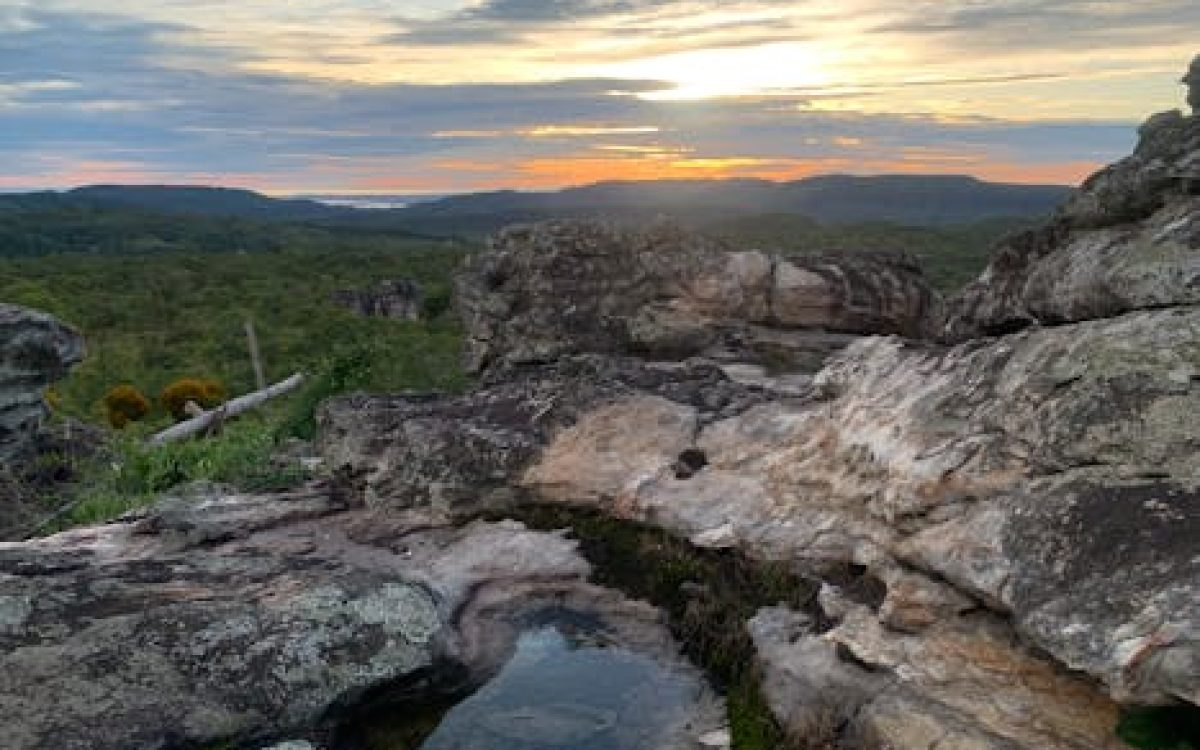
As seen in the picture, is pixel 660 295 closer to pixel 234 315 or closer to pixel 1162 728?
pixel 1162 728

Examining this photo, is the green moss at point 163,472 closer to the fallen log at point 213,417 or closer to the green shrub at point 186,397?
the fallen log at point 213,417

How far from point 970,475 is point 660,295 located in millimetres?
11904

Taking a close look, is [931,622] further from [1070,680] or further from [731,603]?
[731,603]

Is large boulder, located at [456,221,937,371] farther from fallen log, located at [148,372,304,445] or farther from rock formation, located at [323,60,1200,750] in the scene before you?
fallen log, located at [148,372,304,445]

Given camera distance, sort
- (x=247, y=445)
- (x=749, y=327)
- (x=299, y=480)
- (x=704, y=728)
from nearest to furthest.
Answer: (x=704, y=728) → (x=299, y=480) → (x=749, y=327) → (x=247, y=445)

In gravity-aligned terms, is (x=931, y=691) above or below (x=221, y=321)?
above

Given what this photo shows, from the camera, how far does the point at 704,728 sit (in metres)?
12.0

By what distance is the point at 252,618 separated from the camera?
42.7 feet

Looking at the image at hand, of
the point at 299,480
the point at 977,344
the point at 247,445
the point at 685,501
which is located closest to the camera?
the point at 977,344

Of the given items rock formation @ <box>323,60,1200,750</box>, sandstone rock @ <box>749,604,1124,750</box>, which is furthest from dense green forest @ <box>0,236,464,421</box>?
sandstone rock @ <box>749,604,1124,750</box>

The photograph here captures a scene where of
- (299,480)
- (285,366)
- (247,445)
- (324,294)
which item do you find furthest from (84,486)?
(324,294)

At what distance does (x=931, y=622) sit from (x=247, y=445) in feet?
69.2

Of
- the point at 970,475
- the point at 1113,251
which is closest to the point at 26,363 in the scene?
the point at 970,475

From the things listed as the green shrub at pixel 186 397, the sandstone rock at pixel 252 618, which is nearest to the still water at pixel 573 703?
the sandstone rock at pixel 252 618
